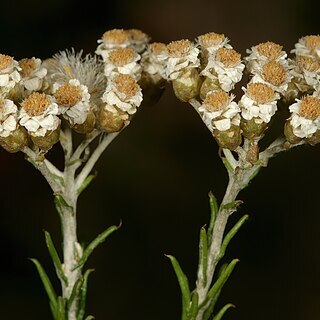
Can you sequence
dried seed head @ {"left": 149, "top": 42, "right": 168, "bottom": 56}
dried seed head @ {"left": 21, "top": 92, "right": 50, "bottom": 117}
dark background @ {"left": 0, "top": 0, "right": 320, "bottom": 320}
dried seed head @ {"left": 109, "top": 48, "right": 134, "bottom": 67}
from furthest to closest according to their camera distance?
dark background @ {"left": 0, "top": 0, "right": 320, "bottom": 320} < dried seed head @ {"left": 149, "top": 42, "right": 168, "bottom": 56} < dried seed head @ {"left": 109, "top": 48, "right": 134, "bottom": 67} < dried seed head @ {"left": 21, "top": 92, "right": 50, "bottom": 117}

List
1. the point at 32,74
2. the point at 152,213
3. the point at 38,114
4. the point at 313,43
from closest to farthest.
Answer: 1. the point at 38,114
2. the point at 32,74
3. the point at 313,43
4. the point at 152,213

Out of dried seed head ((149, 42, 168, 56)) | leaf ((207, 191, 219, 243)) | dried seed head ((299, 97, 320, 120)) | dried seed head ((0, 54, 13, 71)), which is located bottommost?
Answer: leaf ((207, 191, 219, 243))

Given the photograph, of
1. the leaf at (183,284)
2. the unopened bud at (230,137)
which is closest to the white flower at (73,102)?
the unopened bud at (230,137)

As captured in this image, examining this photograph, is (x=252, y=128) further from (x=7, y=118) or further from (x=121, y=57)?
(x=7, y=118)

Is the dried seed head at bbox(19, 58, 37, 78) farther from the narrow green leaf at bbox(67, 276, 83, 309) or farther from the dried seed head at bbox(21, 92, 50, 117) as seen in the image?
the narrow green leaf at bbox(67, 276, 83, 309)

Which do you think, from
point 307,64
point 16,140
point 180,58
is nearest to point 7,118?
point 16,140

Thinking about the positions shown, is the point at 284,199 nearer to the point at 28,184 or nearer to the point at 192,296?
the point at 28,184

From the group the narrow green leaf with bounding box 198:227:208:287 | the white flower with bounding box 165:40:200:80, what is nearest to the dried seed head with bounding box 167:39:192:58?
the white flower with bounding box 165:40:200:80

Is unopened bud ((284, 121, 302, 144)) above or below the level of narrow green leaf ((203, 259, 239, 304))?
above
